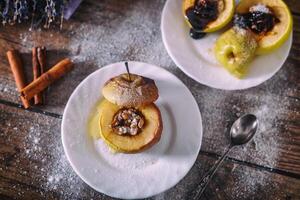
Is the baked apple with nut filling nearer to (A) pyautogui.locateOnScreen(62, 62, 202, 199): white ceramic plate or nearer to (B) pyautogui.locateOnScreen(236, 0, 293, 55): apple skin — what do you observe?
(A) pyautogui.locateOnScreen(62, 62, 202, 199): white ceramic plate

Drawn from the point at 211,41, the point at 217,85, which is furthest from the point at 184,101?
the point at 211,41

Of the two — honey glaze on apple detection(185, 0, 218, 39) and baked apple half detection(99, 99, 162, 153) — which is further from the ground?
honey glaze on apple detection(185, 0, 218, 39)

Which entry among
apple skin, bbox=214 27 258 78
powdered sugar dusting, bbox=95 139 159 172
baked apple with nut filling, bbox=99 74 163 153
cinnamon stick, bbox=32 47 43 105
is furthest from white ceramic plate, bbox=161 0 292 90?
cinnamon stick, bbox=32 47 43 105

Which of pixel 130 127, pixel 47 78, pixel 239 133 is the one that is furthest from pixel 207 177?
pixel 47 78

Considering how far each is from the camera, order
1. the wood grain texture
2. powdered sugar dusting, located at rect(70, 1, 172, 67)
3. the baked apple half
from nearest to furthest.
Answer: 1. the baked apple half
2. the wood grain texture
3. powdered sugar dusting, located at rect(70, 1, 172, 67)

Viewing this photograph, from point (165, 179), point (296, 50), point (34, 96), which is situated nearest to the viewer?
point (165, 179)

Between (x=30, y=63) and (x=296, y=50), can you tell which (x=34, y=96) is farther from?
(x=296, y=50)

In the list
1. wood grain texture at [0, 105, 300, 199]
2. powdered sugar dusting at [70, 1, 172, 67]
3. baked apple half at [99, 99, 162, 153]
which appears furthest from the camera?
powdered sugar dusting at [70, 1, 172, 67]
